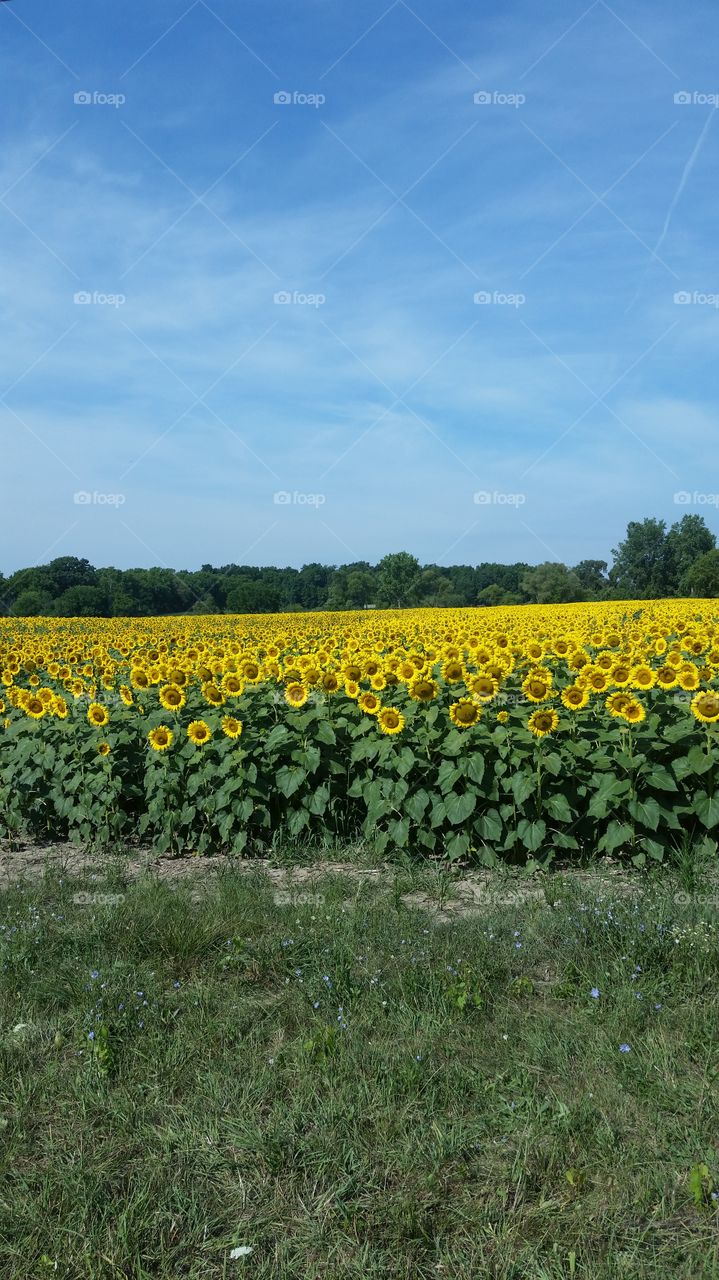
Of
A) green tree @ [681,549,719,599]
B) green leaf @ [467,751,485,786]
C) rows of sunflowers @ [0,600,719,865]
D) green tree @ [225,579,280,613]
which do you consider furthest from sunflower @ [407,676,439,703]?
green tree @ [681,549,719,599]

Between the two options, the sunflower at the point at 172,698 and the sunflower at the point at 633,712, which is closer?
the sunflower at the point at 633,712

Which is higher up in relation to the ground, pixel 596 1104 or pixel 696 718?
pixel 696 718

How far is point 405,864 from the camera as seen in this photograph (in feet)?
19.1

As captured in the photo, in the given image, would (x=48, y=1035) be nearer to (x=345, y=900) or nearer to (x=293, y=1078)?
(x=293, y=1078)

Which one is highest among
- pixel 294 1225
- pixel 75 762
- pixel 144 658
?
pixel 144 658

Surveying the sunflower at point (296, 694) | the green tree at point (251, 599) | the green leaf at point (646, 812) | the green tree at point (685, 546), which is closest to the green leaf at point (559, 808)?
the green leaf at point (646, 812)

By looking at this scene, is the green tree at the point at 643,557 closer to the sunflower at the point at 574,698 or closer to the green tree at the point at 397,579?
the green tree at the point at 397,579

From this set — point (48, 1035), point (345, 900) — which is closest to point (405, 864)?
point (345, 900)

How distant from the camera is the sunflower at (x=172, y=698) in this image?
23.2 ft

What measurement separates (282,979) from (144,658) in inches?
218

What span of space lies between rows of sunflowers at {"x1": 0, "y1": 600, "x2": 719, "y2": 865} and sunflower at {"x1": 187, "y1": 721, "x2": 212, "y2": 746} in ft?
0.03

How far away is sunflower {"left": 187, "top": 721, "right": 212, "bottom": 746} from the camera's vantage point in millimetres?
6711

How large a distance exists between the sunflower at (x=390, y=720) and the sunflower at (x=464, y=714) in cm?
37

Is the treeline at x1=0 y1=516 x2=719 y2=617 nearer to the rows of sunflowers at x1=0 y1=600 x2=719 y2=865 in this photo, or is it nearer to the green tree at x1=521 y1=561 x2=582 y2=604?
the green tree at x1=521 y1=561 x2=582 y2=604
